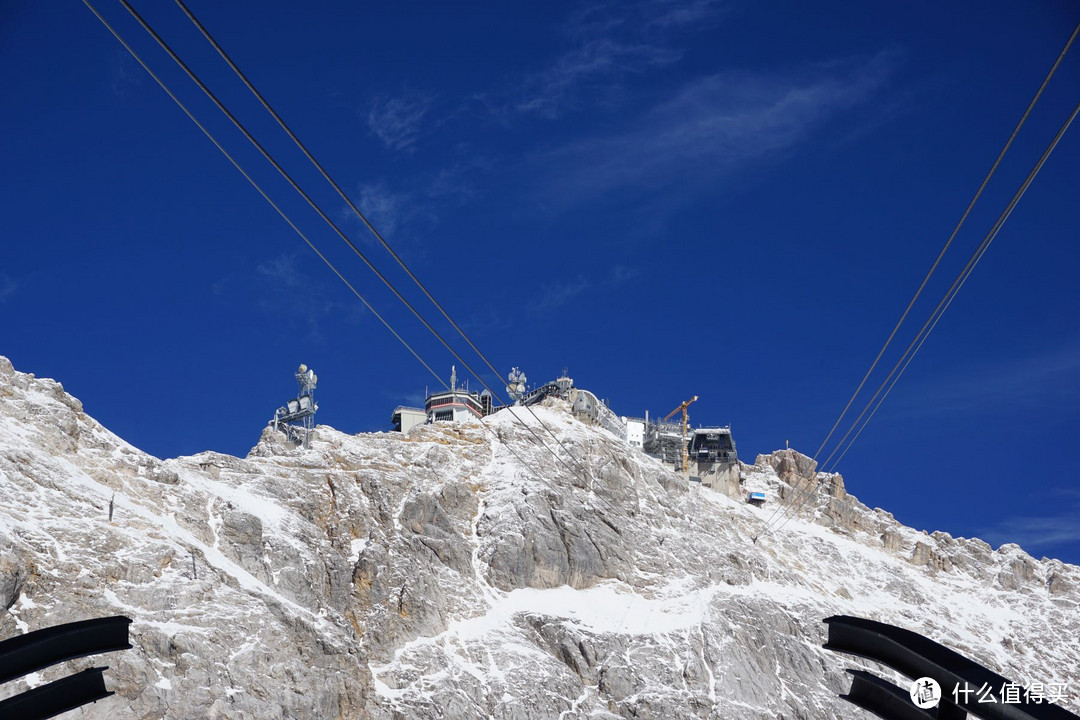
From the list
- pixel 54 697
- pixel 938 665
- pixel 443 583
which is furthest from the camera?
pixel 443 583

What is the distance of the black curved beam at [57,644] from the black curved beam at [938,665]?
10970 millimetres

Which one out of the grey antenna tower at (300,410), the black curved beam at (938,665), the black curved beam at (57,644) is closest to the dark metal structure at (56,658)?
the black curved beam at (57,644)

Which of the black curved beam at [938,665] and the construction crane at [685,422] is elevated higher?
the construction crane at [685,422]

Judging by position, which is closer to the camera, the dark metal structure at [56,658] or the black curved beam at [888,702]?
the dark metal structure at [56,658]

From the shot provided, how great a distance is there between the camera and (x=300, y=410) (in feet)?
465

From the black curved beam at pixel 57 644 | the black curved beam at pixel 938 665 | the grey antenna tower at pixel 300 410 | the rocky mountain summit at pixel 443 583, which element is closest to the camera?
the black curved beam at pixel 938 665

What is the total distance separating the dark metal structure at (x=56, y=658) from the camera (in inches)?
600

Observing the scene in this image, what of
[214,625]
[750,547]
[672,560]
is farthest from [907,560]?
[214,625]

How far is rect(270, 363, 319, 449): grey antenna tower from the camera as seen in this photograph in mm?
138375

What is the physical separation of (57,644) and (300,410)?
5049 inches

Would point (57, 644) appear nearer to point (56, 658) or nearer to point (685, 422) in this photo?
point (56, 658)

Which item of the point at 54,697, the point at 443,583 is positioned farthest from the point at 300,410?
the point at 54,697

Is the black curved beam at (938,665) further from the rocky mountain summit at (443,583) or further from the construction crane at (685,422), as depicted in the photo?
the construction crane at (685,422)

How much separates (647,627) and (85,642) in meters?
101
